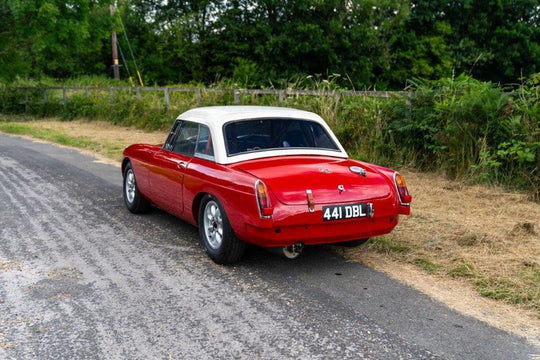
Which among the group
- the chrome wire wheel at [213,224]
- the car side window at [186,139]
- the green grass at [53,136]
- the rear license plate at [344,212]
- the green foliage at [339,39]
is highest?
the green foliage at [339,39]

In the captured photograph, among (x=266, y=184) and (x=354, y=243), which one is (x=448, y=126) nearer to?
(x=354, y=243)

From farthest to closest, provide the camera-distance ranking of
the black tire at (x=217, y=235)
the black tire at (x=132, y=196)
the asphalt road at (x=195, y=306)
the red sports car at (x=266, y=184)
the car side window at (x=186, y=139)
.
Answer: the black tire at (x=132, y=196) → the car side window at (x=186, y=139) → the black tire at (x=217, y=235) → the red sports car at (x=266, y=184) → the asphalt road at (x=195, y=306)

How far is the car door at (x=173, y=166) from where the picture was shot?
575 cm

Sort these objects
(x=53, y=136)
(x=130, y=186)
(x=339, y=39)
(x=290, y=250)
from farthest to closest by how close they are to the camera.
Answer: (x=339, y=39) < (x=53, y=136) < (x=130, y=186) < (x=290, y=250)

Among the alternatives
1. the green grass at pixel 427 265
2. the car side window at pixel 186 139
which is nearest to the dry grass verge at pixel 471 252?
the green grass at pixel 427 265

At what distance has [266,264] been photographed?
16.8 feet

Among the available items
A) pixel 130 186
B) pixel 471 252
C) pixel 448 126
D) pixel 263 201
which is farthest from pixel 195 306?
pixel 448 126

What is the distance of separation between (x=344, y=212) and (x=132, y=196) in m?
3.41

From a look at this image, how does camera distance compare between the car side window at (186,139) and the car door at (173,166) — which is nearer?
the car door at (173,166)

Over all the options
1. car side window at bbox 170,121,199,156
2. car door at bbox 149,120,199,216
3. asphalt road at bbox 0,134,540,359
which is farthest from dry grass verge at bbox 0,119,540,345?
car side window at bbox 170,121,199,156

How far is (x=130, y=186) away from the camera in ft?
23.8

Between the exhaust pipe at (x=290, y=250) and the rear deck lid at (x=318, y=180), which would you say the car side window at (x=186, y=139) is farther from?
the exhaust pipe at (x=290, y=250)

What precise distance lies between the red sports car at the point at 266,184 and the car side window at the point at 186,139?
14mm

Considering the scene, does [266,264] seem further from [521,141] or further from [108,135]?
[108,135]
